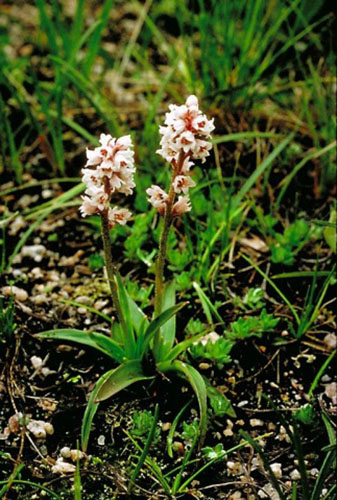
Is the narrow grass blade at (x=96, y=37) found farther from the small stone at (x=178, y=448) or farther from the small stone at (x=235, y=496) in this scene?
the small stone at (x=235, y=496)

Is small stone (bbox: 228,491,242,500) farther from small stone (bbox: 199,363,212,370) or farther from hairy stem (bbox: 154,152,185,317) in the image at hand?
hairy stem (bbox: 154,152,185,317)

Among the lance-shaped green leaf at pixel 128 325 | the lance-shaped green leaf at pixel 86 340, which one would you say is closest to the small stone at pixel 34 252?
the lance-shaped green leaf at pixel 86 340

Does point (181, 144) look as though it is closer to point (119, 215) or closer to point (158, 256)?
point (119, 215)

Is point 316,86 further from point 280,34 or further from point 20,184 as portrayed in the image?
point 20,184

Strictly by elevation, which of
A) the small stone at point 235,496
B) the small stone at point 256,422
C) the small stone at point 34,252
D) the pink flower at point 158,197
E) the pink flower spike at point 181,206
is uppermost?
the pink flower at point 158,197

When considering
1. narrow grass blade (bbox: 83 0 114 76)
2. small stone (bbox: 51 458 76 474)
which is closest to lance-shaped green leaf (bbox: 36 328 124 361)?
small stone (bbox: 51 458 76 474)

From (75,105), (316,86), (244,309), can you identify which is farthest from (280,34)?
(244,309)

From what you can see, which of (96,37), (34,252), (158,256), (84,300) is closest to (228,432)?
(158,256)
